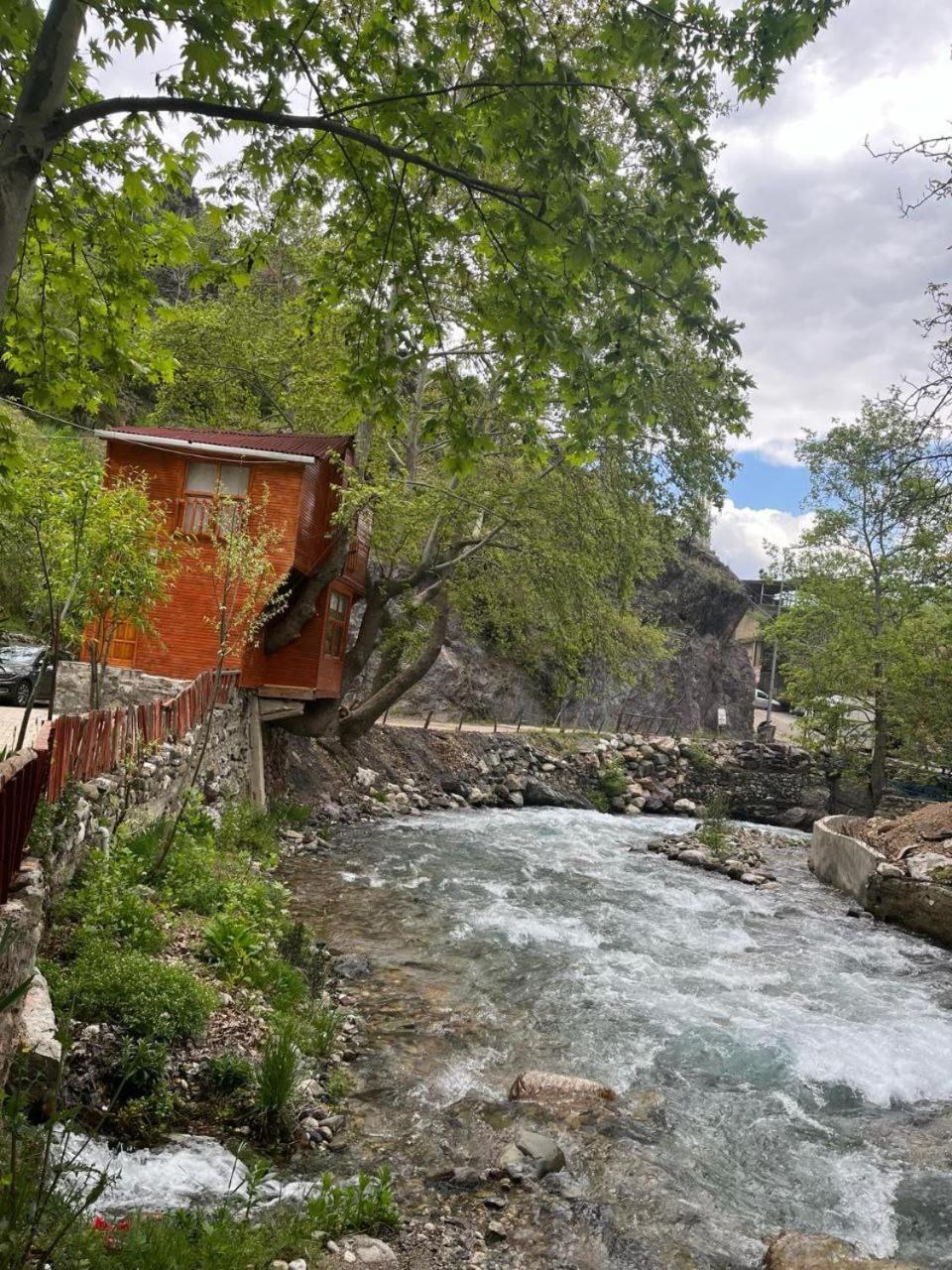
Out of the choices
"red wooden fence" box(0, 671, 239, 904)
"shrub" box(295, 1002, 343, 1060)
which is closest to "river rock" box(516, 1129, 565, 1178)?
"shrub" box(295, 1002, 343, 1060)

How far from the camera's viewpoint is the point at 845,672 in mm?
29391

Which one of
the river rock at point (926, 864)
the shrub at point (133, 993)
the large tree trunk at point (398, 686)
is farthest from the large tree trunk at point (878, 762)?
the shrub at point (133, 993)

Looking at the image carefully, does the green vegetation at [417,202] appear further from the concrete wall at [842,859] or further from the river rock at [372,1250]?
the concrete wall at [842,859]

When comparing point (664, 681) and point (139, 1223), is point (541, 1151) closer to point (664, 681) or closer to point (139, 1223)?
point (139, 1223)

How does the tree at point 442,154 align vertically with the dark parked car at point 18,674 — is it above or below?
above

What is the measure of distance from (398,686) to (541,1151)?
1742 cm

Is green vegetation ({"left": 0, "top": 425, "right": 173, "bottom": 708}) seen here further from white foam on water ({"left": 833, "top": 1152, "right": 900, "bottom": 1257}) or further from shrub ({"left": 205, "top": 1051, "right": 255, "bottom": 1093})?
white foam on water ({"left": 833, "top": 1152, "right": 900, "bottom": 1257})

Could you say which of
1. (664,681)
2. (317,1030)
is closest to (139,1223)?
(317,1030)

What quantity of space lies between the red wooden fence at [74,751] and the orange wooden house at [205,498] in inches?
157

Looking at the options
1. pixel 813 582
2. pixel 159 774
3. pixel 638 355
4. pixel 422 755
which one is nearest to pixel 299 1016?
pixel 159 774

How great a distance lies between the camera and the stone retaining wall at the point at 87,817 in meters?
5.29

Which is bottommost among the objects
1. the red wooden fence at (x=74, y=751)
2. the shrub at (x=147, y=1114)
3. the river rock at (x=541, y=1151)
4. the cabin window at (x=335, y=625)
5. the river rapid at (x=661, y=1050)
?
the river rapid at (x=661, y=1050)

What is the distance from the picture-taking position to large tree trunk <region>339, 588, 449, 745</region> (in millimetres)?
23391

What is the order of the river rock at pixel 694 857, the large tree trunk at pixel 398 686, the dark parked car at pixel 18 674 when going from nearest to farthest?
the dark parked car at pixel 18 674 → the river rock at pixel 694 857 → the large tree trunk at pixel 398 686
